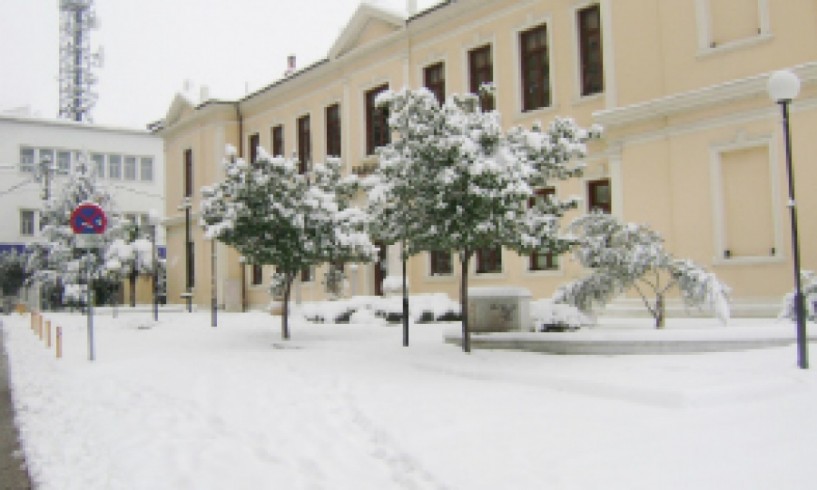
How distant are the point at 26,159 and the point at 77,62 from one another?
19.5m

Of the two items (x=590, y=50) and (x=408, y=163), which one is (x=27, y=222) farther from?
(x=408, y=163)

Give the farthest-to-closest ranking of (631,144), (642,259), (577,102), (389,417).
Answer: (577,102) < (631,144) < (642,259) < (389,417)

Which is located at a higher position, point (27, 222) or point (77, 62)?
point (77, 62)

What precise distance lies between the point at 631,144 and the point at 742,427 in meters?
10.8

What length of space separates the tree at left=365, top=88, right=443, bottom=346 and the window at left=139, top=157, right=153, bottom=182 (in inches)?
1755

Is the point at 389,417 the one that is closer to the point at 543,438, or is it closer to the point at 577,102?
the point at 543,438

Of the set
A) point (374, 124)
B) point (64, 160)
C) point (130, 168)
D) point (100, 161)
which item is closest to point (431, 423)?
point (374, 124)

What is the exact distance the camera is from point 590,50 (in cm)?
1762

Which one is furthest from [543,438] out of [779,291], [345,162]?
[345,162]

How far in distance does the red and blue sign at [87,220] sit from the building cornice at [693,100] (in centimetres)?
1070

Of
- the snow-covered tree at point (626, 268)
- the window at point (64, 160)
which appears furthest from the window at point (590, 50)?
the window at point (64, 160)

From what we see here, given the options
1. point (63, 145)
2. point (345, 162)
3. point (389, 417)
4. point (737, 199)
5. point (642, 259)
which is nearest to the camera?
point (389, 417)

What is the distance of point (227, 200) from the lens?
1439 cm

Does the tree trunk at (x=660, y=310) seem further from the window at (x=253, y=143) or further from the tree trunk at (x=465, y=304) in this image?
the window at (x=253, y=143)
